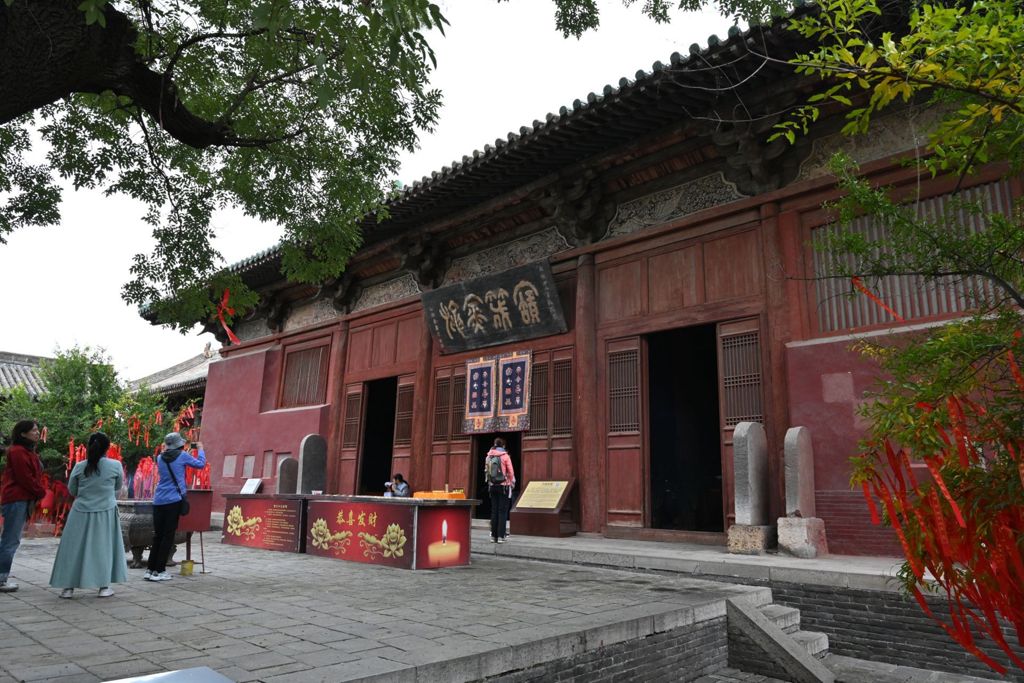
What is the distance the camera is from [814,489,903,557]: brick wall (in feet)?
20.0

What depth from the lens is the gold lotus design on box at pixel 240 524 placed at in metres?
8.46

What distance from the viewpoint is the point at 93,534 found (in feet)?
15.6

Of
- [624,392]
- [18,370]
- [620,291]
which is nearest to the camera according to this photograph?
[624,392]

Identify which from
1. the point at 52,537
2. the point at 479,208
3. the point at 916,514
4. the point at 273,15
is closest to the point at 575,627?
the point at 916,514

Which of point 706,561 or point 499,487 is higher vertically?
point 499,487

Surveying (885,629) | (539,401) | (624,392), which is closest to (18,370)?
(539,401)

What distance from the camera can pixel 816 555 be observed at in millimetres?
6227

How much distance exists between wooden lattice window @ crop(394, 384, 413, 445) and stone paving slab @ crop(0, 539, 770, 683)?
493cm

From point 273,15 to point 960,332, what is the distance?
9.40ft

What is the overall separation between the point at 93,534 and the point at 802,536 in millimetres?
5981

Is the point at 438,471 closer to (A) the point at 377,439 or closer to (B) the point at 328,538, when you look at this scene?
(A) the point at 377,439

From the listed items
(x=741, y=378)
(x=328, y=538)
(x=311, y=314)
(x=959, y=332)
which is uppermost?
(x=311, y=314)

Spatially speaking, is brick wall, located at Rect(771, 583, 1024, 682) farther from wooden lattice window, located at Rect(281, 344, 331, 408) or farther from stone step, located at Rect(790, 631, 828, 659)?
wooden lattice window, located at Rect(281, 344, 331, 408)

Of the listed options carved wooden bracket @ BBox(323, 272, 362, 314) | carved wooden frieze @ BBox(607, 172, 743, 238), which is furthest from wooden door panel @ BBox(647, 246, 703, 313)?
carved wooden bracket @ BBox(323, 272, 362, 314)
